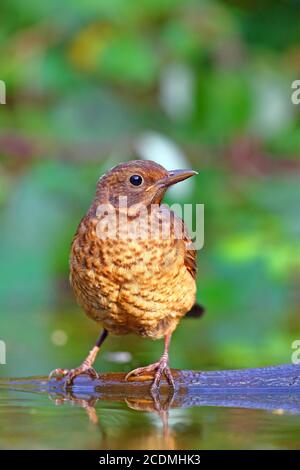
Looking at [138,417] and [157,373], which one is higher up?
[157,373]

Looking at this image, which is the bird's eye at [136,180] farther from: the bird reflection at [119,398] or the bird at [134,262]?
the bird reflection at [119,398]

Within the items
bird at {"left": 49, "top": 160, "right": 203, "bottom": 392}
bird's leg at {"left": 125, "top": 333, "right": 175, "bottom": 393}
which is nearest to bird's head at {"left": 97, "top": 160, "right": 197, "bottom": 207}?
bird at {"left": 49, "top": 160, "right": 203, "bottom": 392}

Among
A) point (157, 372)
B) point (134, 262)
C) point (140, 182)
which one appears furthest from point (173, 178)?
point (157, 372)

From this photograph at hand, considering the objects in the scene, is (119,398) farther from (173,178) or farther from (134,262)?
(173,178)

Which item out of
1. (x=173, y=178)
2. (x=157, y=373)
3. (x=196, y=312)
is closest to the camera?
(x=157, y=373)

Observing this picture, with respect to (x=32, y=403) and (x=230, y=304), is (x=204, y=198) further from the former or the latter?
(x=32, y=403)

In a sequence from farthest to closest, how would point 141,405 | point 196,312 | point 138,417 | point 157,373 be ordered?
point 196,312, point 157,373, point 141,405, point 138,417
